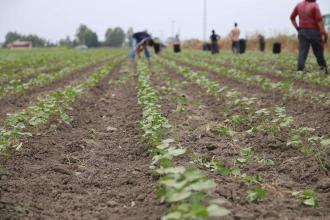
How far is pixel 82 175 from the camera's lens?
149 inches

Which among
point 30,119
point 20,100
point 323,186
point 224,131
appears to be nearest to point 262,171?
point 323,186

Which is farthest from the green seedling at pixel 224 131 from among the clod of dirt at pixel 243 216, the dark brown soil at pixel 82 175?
the clod of dirt at pixel 243 216

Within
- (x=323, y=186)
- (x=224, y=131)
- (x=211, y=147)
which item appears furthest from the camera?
(x=224, y=131)

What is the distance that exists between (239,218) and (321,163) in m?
1.21

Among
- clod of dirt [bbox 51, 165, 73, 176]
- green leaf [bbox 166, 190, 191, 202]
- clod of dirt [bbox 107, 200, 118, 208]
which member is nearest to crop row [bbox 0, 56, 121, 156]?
clod of dirt [bbox 51, 165, 73, 176]

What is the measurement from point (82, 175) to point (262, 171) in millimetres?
1380

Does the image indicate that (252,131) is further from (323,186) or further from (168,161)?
(168,161)

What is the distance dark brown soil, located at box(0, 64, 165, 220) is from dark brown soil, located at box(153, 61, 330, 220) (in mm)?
463

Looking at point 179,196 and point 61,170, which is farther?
point 61,170

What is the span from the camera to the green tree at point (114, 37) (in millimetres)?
130250

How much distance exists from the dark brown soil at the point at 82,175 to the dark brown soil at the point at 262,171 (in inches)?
18.2

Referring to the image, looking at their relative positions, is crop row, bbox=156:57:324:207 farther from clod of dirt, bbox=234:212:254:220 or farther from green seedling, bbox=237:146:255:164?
clod of dirt, bbox=234:212:254:220

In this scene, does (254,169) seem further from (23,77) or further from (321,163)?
(23,77)

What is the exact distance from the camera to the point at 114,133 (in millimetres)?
5305
